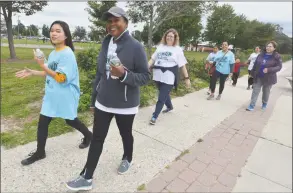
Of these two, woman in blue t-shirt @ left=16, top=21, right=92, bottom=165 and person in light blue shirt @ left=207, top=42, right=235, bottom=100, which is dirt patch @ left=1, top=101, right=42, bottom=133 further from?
person in light blue shirt @ left=207, top=42, right=235, bottom=100

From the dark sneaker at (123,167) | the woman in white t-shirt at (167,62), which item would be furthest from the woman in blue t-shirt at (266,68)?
the dark sneaker at (123,167)

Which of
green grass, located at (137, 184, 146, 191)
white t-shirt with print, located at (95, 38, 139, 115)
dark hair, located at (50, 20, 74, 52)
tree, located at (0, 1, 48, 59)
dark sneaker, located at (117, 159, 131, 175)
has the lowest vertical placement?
green grass, located at (137, 184, 146, 191)

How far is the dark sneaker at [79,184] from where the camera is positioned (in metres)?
2.40

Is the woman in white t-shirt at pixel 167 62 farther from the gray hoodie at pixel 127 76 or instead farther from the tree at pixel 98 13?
the tree at pixel 98 13

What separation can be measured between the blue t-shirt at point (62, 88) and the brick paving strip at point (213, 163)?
1275 millimetres

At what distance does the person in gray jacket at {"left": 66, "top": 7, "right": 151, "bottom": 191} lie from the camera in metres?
2.16

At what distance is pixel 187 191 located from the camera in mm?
2617

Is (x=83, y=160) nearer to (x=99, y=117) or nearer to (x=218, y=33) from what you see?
(x=99, y=117)

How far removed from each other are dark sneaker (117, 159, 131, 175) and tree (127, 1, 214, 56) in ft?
52.6

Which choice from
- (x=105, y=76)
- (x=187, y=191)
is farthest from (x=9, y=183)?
(x=187, y=191)

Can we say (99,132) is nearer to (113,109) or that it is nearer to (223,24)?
(113,109)

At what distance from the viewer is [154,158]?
3254 mm

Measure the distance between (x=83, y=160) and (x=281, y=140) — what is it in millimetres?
3495

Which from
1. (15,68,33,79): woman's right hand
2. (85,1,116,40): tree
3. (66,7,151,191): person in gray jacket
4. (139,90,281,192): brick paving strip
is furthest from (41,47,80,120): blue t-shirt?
(85,1,116,40): tree
